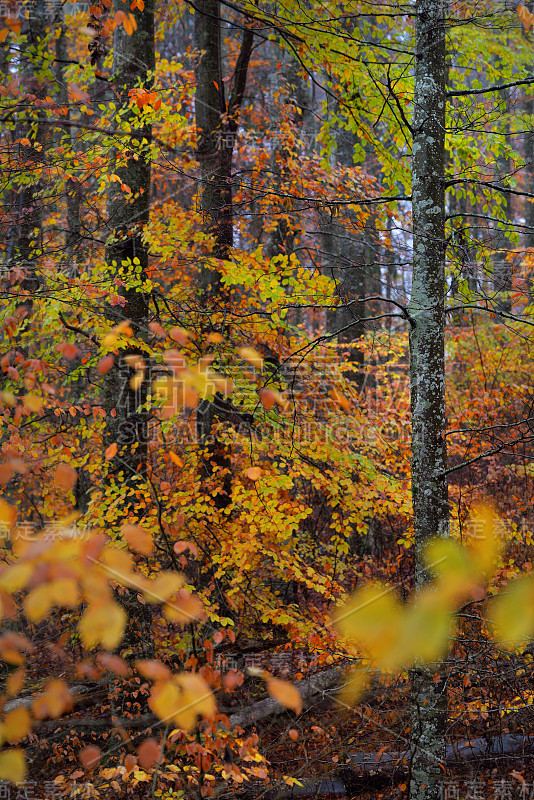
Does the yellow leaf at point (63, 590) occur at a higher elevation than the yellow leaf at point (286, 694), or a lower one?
higher

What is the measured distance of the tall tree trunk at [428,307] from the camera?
365 centimetres

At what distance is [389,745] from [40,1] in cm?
1051

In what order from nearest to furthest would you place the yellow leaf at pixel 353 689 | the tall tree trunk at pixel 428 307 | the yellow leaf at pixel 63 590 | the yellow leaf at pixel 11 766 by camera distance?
the yellow leaf at pixel 63 590, the yellow leaf at pixel 11 766, the tall tree trunk at pixel 428 307, the yellow leaf at pixel 353 689


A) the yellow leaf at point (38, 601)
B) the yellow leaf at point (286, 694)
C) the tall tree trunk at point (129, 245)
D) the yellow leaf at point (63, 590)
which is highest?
the tall tree trunk at point (129, 245)

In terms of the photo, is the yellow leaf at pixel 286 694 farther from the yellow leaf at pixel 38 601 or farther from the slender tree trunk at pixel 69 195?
the slender tree trunk at pixel 69 195

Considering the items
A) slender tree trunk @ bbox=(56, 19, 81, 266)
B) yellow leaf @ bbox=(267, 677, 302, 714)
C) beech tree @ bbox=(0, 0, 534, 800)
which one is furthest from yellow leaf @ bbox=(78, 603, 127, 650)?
slender tree trunk @ bbox=(56, 19, 81, 266)

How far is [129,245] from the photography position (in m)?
6.38

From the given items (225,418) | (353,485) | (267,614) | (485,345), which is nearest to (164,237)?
(225,418)

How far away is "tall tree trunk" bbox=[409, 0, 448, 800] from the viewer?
12.0 feet

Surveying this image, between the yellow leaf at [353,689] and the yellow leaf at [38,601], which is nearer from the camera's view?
the yellow leaf at [38,601]

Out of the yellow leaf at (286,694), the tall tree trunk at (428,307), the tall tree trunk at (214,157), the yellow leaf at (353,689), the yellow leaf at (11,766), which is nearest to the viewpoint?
the yellow leaf at (11,766)

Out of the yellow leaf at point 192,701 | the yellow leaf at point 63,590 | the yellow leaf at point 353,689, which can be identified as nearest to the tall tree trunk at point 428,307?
the yellow leaf at point 353,689

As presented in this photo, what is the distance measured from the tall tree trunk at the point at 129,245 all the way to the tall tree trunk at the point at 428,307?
3226 mm

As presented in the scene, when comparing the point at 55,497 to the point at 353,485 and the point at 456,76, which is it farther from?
the point at 456,76
